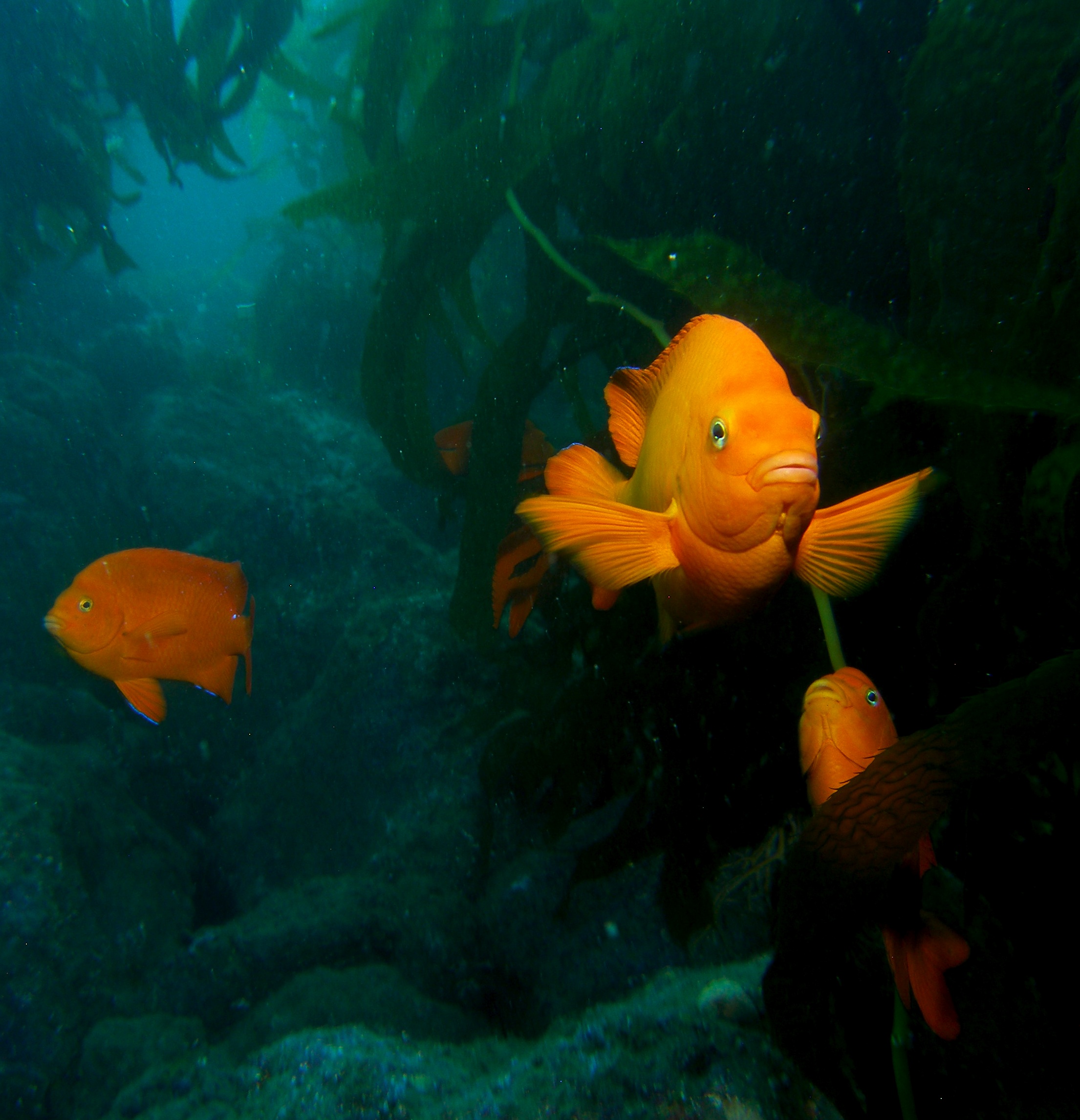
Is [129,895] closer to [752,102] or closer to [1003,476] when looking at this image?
[1003,476]

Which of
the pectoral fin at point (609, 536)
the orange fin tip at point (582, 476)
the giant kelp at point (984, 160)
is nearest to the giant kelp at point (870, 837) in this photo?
the pectoral fin at point (609, 536)

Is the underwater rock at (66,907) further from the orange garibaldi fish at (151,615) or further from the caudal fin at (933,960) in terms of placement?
the caudal fin at (933,960)

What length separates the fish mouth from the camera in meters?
0.86

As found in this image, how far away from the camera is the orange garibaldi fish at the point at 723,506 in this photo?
2.92 ft

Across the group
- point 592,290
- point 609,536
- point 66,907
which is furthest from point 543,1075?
point 66,907

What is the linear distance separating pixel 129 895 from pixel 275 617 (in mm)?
2297

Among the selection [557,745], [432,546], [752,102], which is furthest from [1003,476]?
[432,546]

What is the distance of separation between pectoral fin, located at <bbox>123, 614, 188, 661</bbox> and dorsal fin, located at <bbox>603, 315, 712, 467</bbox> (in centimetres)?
229

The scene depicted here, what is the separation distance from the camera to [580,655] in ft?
8.07

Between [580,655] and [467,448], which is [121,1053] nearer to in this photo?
[580,655]

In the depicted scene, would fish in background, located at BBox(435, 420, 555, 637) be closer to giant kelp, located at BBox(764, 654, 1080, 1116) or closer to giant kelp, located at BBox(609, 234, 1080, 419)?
giant kelp, located at BBox(609, 234, 1080, 419)

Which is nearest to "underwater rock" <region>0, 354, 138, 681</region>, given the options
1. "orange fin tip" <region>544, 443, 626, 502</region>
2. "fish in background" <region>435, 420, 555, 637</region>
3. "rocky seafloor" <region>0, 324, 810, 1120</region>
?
"rocky seafloor" <region>0, 324, 810, 1120</region>

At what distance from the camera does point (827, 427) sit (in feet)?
5.49

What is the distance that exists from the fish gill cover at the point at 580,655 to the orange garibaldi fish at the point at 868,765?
0.24 feet
